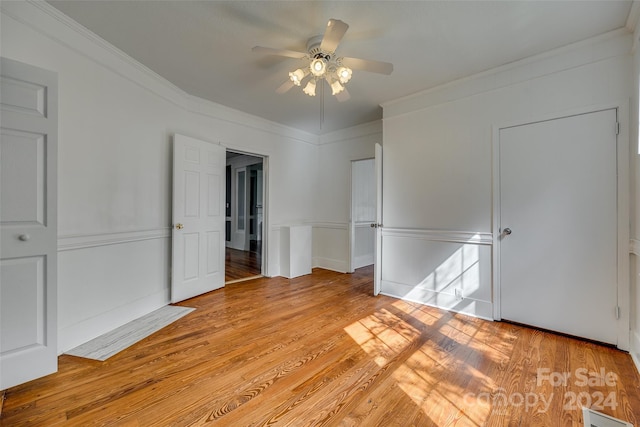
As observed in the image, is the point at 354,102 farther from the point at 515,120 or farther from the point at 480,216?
the point at 480,216

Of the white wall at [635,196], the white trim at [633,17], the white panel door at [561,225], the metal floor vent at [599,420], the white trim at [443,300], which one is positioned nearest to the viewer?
the metal floor vent at [599,420]

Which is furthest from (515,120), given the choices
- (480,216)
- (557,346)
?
(557,346)

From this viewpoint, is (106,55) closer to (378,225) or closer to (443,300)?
(378,225)

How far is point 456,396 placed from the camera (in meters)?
1.69

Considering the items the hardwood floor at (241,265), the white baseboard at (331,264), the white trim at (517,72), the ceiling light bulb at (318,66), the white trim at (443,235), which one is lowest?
the hardwood floor at (241,265)

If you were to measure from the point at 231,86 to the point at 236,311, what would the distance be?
2.64 metres

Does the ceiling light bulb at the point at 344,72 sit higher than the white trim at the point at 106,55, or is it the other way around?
the white trim at the point at 106,55

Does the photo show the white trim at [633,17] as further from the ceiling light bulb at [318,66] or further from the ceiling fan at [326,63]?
the ceiling light bulb at [318,66]

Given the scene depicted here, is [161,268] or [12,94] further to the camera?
[161,268]

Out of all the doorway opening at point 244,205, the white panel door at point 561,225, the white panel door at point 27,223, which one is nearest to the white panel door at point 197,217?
the white panel door at point 27,223

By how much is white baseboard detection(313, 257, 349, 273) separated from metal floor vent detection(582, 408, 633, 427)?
11.5ft

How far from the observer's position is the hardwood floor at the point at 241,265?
463cm

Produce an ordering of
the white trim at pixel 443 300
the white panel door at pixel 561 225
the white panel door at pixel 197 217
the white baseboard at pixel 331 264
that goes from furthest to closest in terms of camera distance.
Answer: the white baseboard at pixel 331 264
the white panel door at pixel 197 217
the white trim at pixel 443 300
the white panel door at pixel 561 225

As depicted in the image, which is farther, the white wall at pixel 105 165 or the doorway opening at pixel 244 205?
the doorway opening at pixel 244 205
